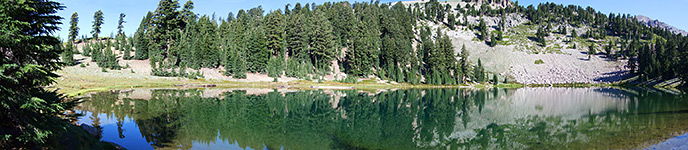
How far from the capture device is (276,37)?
10562cm

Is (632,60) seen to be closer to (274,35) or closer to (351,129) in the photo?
(274,35)

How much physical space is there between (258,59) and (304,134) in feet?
237

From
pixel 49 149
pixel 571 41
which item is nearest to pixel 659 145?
pixel 49 149

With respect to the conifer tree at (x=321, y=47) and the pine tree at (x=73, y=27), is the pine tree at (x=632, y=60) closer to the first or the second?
the conifer tree at (x=321, y=47)

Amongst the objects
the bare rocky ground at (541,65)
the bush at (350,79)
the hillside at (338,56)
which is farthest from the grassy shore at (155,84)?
the bare rocky ground at (541,65)

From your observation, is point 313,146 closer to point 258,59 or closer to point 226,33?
point 258,59

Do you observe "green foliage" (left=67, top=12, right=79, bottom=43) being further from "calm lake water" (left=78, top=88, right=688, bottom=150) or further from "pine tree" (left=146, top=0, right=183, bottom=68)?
"calm lake water" (left=78, top=88, right=688, bottom=150)

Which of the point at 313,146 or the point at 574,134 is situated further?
the point at 574,134

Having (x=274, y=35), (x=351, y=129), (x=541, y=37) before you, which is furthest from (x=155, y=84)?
(x=541, y=37)

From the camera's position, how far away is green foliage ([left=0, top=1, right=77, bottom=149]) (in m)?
10.9

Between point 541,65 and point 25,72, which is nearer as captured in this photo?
point 25,72

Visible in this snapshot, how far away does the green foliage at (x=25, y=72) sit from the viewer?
10.9 meters

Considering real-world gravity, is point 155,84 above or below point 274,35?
below

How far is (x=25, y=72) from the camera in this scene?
37.2 ft
